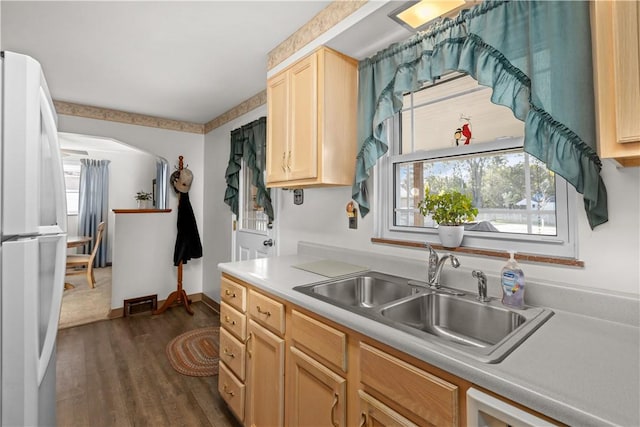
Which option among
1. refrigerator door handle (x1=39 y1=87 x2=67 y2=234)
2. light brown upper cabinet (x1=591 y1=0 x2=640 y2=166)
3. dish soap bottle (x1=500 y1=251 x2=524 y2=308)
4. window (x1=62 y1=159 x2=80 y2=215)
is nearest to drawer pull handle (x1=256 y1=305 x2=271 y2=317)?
refrigerator door handle (x1=39 y1=87 x2=67 y2=234)

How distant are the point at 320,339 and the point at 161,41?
220cm

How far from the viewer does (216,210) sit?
3834 millimetres

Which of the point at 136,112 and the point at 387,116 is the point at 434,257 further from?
the point at 136,112

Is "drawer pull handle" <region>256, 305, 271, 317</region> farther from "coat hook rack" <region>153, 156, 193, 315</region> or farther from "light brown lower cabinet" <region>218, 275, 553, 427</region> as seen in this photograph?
"coat hook rack" <region>153, 156, 193, 315</region>

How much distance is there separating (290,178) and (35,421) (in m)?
1.50

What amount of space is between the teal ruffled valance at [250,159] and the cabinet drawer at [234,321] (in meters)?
1.07

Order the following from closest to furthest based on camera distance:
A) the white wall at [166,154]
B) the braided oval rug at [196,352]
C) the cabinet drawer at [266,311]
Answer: the cabinet drawer at [266,311], the braided oval rug at [196,352], the white wall at [166,154]

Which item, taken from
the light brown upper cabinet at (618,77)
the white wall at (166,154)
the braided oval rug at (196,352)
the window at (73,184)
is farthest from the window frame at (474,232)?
the window at (73,184)

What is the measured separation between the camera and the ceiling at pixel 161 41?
169 centimetres

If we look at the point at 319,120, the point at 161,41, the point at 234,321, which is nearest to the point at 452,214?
the point at 319,120

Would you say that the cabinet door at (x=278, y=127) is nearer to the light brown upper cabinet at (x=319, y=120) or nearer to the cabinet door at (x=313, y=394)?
the light brown upper cabinet at (x=319, y=120)

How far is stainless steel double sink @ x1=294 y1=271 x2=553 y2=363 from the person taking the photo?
0.98 meters

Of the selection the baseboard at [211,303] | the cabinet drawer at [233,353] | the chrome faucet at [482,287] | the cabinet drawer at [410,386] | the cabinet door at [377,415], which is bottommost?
the baseboard at [211,303]

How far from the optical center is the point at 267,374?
149cm
